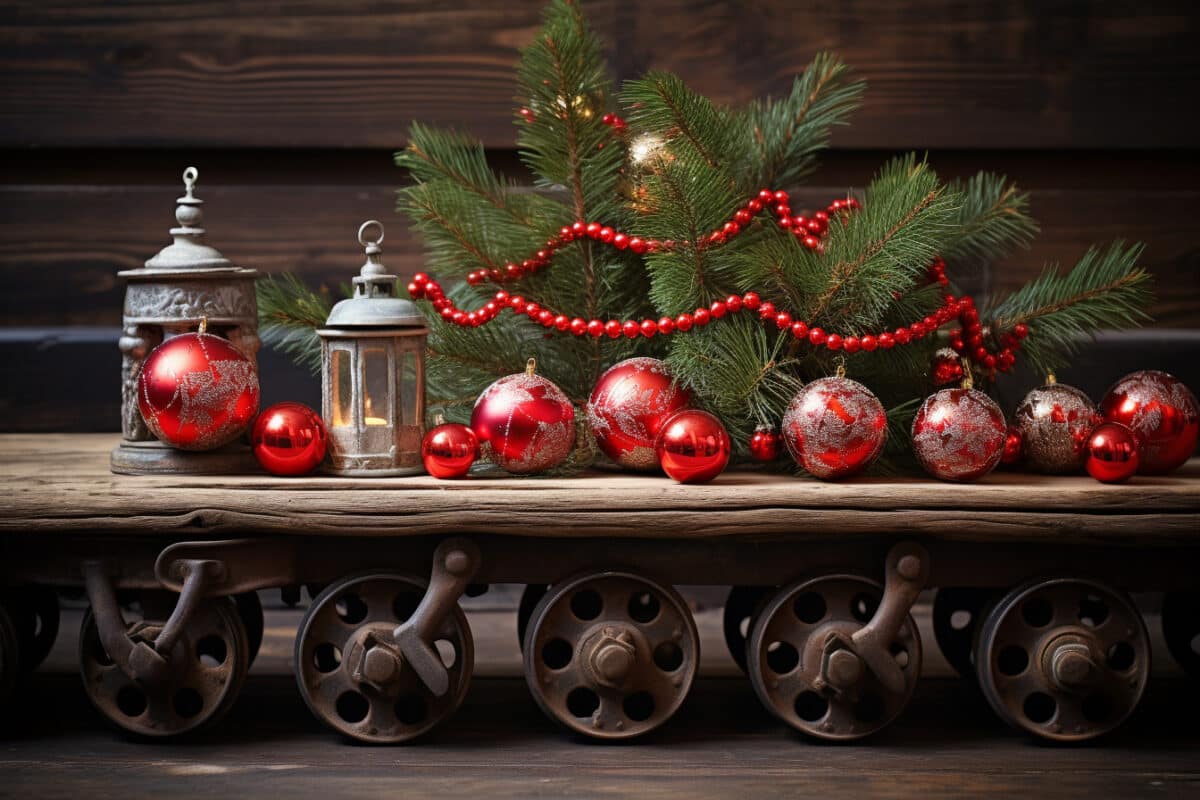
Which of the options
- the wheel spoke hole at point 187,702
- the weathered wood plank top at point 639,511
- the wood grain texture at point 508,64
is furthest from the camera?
the wood grain texture at point 508,64

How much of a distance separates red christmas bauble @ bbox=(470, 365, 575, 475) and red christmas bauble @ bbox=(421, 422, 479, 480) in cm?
4

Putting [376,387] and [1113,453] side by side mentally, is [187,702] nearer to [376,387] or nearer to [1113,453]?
[376,387]

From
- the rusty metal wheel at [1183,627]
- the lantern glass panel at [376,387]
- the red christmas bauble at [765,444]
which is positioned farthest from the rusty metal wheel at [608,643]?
the rusty metal wheel at [1183,627]

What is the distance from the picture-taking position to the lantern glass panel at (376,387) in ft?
4.90

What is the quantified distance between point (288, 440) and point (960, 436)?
0.85 m

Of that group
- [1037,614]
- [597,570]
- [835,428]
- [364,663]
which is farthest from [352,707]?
[1037,614]

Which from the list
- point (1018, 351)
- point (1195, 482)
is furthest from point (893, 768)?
point (1018, 351)

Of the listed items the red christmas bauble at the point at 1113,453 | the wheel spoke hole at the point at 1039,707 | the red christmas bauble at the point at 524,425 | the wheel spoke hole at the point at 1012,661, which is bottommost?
the wheel spoke hole at the point at 1039,707

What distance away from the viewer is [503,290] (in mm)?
1647

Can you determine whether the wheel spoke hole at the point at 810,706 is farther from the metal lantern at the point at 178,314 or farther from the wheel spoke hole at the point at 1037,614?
the metal lantern at the point at 178,314

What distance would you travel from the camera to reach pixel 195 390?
142cm

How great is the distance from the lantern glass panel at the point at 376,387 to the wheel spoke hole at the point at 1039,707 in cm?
99

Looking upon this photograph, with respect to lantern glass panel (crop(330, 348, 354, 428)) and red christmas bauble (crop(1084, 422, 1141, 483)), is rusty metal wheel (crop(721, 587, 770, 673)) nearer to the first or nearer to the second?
red christmas bauble (crop(1084, 422, 1141, 483))

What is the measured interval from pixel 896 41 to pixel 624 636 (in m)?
1.30
